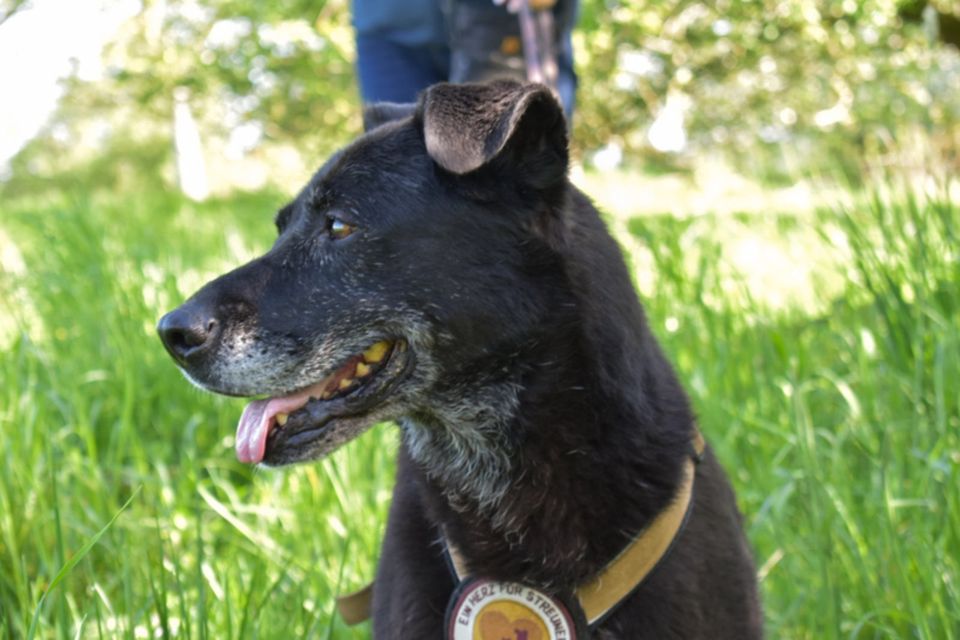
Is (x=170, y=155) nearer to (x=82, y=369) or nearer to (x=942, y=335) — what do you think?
(x=82, y=369)

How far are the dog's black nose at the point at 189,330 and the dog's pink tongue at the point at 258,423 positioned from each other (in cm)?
19

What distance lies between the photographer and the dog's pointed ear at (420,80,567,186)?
1.86 meters

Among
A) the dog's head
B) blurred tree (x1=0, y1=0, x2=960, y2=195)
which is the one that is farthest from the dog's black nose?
blurred tree (x1=0, y1=0, x2=960, y2=195)

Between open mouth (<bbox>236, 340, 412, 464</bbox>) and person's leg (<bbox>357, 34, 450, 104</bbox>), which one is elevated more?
person's leg (<bbox>357, 34, 450, 104</bbox>)

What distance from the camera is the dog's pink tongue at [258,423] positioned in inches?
80.8

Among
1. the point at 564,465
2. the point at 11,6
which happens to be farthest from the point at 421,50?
the point at 11,6

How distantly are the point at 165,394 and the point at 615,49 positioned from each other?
31.5 feet

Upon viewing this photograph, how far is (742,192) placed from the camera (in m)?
10.1

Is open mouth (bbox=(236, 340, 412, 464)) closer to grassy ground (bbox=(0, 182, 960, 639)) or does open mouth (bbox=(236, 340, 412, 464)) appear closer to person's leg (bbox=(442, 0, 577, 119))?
grassy ground (bbox=(0, 182, 960, 639))

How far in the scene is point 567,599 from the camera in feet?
6.35

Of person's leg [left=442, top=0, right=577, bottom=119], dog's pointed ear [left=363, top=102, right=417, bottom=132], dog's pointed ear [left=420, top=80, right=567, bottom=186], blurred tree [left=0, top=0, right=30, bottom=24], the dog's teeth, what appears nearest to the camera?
dog's pointed ear [left=420, top=80, right=567, bottom=186]

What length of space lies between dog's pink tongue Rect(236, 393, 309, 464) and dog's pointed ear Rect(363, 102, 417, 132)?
32.9 inches

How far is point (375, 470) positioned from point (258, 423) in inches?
45.2

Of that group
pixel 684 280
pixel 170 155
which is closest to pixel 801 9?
pixel 684 280
